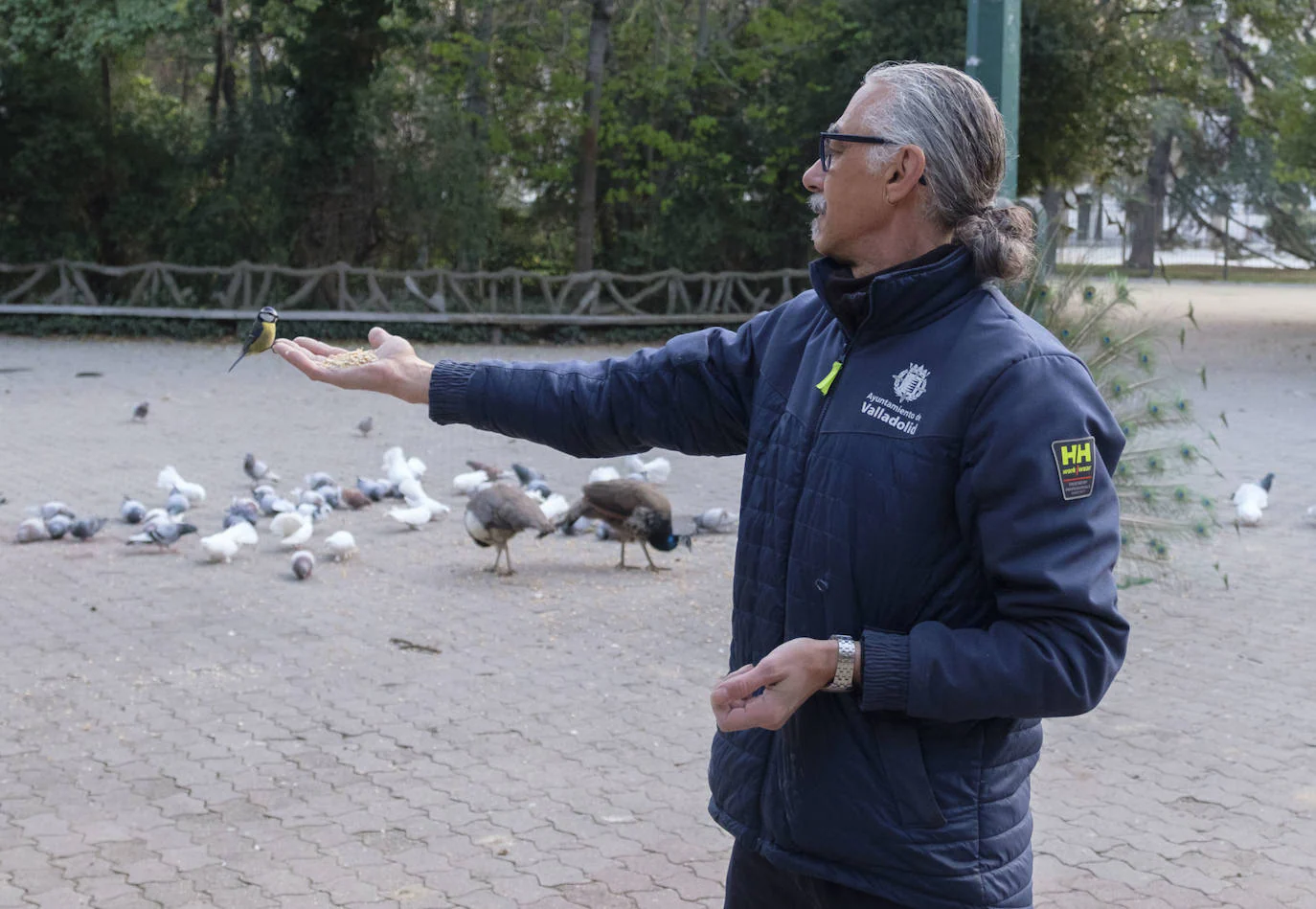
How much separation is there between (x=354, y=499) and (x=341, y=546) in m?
1.65

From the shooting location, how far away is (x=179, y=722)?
6.12 meters

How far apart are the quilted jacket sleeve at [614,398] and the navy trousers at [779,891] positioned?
850 mm

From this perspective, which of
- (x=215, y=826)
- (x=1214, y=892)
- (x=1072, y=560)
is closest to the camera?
(x=1072, y=560)

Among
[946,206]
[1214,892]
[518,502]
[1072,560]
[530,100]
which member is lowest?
[1214,892]

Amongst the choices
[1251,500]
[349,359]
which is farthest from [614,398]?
[1251,500]

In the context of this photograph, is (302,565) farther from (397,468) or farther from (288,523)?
(397,468)

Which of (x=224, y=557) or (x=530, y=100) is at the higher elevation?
(x=530, y=100)

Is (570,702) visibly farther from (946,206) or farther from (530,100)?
(530,100)

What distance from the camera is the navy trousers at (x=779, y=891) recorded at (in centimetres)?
235

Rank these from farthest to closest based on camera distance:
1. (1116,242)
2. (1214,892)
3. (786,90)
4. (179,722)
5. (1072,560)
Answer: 1. (786,90)
2. (1116,242)
3. (179,722)
4. (1214,892)
5. (1072,560)

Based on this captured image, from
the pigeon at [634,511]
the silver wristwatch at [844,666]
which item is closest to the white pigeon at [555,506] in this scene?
the pigeon at [634,511]

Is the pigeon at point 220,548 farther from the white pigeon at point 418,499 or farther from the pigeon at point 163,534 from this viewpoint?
the white pigeon at point 418,499

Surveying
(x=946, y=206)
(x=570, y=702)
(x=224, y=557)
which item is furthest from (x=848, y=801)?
(x=224, y=557)

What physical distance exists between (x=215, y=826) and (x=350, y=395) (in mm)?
11783
